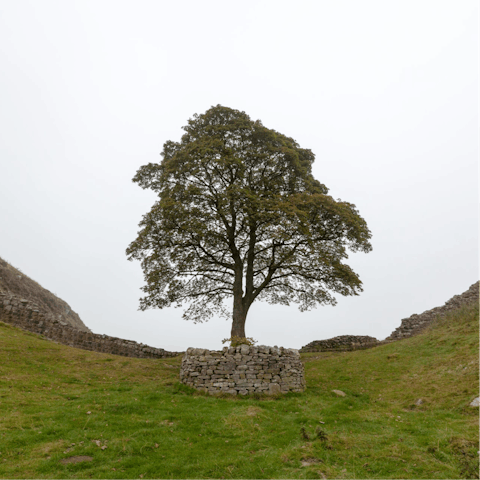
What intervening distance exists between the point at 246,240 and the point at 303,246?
4.14 m

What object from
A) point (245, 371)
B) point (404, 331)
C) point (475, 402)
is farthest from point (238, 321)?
point (404, 331)

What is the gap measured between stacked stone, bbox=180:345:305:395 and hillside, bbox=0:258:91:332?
703 inches

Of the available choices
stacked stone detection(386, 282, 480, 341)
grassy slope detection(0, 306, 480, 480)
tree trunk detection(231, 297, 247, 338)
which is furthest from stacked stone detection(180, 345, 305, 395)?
stacked stone detection(386, 282, 480, 341)

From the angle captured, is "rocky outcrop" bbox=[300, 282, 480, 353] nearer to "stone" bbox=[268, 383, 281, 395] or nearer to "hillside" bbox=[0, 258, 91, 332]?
"stone" bbox=[268, 383, 281, 395]

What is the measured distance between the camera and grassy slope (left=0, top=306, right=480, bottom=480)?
22.6 ft

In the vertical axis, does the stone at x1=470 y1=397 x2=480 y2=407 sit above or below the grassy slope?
above

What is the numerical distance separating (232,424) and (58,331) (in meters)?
16.3

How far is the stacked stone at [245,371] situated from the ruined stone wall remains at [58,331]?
28.9 feet

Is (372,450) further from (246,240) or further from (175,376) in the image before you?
(246,240)

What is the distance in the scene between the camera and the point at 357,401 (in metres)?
12.5

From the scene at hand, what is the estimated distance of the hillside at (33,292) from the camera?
28441 mm

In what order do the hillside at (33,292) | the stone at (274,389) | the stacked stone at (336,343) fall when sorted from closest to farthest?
the stone at (274,389) → the stacked stone at (336,343) → the hillside at (33,292)

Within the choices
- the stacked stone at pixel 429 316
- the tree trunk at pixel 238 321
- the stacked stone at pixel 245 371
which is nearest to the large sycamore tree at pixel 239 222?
the tree trunk at pixel 238 321

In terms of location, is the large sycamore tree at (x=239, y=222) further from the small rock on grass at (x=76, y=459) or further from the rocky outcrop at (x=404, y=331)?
the small rock on grass at (x=76, y=459)
